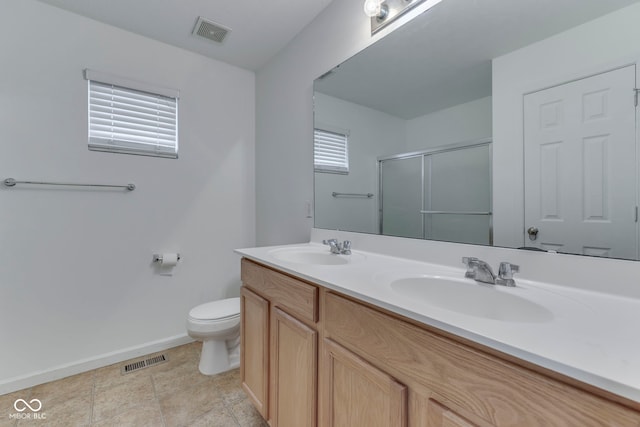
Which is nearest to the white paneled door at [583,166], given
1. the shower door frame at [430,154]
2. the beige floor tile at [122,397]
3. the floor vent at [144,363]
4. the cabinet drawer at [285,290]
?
the shower door frame at [430,154]

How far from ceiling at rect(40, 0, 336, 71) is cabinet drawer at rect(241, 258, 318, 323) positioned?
164cm

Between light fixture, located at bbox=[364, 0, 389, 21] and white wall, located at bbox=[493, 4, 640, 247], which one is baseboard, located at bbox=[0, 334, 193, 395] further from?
light fixture, located at bbox=[364, 0, 389, 21]

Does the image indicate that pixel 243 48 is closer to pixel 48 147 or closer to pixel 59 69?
pixel 59 69

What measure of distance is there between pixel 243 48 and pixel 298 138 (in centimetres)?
92

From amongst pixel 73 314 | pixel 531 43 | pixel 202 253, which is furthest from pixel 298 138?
pixel 73 314

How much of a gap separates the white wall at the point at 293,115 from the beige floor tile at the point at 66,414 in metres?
1.48

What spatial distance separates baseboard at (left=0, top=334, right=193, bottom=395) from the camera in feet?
5.44

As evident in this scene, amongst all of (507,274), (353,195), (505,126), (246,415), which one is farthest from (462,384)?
(246,415)

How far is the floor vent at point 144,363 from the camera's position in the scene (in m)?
1.87

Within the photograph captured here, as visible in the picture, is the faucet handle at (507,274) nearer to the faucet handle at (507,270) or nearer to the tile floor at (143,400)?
the faucet handle at (507,270)

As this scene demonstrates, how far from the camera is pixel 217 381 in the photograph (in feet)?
5.74

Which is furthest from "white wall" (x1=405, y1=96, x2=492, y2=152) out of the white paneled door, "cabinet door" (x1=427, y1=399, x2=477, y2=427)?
"cabinet door" (x1=427, y1=399, x2=477, y2=427)

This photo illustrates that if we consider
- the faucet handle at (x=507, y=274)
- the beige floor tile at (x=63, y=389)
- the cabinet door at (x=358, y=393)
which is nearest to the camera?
the cabinet door at (x=358, y=393)

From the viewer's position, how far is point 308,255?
5.24 ft
